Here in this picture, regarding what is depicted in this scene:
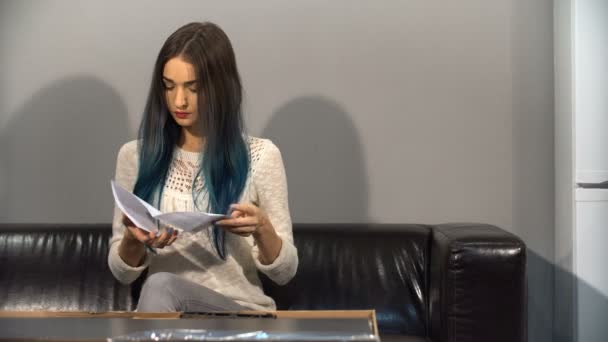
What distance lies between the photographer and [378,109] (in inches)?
119

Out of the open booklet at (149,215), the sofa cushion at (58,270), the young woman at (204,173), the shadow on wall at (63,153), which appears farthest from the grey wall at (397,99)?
the open booklet at (149,215)

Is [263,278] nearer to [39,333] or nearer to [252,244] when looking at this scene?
[252,244]

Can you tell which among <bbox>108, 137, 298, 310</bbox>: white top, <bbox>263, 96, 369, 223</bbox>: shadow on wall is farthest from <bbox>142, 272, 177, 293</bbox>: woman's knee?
<bbox>263, 96, 369, 223</bbox>: shadow on wall

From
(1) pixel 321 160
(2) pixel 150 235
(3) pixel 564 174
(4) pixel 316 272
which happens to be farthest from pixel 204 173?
(3) pixel 564 174

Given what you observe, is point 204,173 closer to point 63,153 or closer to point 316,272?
point 316,272

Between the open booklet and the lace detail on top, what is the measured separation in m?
0.40

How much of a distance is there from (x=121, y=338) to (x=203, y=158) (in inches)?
36.7

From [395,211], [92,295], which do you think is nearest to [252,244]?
[92,295]

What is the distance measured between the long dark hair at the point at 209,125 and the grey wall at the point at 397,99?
78 cm

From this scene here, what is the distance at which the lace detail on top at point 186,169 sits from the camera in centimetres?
226

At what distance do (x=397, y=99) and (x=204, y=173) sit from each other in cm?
105

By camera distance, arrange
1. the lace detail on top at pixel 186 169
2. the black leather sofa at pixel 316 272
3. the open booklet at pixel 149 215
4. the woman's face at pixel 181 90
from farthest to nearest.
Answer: the black leather sofa at pixel 316 272, the lace detail on top at pixel 186 169, the woman's face at pixel 181 90, the open booklet at pixel 149 215

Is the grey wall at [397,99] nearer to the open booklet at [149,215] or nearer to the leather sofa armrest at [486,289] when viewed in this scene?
A: the leather sofa armrest at [486,289]

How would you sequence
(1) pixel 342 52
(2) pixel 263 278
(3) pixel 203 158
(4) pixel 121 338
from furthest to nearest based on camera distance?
(1) pixel 342 52
(2) pixel 263 278
(3) pixel 203 158
(4) pixel 121 338
